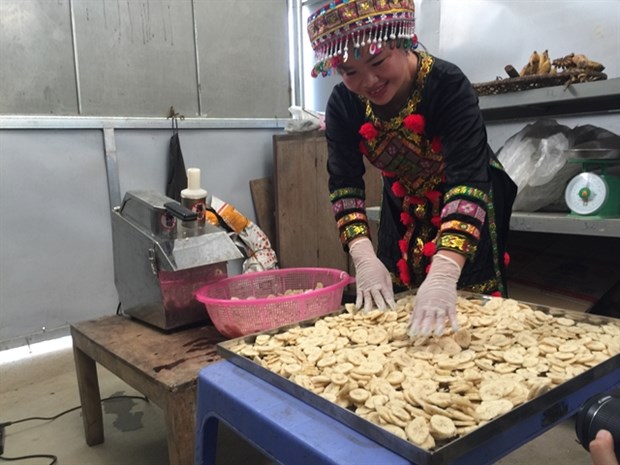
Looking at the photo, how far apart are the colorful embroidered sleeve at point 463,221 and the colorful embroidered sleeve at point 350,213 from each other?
29 centimetres

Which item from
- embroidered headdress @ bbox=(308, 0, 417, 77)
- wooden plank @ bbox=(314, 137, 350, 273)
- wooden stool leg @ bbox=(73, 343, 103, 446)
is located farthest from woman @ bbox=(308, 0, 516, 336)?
wooden plank @ bbox=(314, 137, 350, 273)

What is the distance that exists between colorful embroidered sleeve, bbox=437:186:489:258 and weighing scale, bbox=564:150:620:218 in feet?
2.61

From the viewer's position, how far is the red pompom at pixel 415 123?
3.95ft

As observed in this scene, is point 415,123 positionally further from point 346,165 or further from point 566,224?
point 566,224

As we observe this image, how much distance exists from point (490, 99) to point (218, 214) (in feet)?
5.96

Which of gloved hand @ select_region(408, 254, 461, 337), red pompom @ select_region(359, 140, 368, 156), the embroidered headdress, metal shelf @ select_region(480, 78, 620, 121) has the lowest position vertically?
gloved hand @ select_region(408, 254, 461, 337)

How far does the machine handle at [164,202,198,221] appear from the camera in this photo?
1.34 meters

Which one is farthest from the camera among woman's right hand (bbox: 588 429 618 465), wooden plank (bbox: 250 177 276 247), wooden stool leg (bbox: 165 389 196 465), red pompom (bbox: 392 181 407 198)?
wooden plank (bbox: 250 177 276 247)

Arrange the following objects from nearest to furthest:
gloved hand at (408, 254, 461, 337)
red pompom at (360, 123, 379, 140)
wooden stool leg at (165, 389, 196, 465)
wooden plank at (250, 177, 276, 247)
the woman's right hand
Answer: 1. the woman's right hand
2. gloved hand at (408, 254, 461, 337)
3. wooden stool leg at (165, 389, 196, 465)
4. red pompom at (360, 123, 379, 140)
5. wooden plank at (250, 177, 276, 247)

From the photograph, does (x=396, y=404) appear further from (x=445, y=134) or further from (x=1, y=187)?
(x=1, y=187)

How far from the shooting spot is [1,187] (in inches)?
98.4

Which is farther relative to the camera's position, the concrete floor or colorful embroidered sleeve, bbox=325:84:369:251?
the concrete floor

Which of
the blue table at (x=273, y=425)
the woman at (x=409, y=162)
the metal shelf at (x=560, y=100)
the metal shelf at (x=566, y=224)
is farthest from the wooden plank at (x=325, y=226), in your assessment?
the blue table at (x=273, y=425)

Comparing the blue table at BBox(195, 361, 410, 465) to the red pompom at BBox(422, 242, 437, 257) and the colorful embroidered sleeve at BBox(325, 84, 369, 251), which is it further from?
the red pompom at BBox(422, 242, 437, 257)
